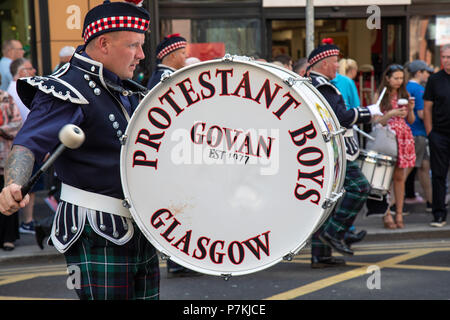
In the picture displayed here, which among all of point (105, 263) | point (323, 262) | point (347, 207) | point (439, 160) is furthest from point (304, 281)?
point (105, 263)

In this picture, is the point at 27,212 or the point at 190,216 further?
the point at 27,212

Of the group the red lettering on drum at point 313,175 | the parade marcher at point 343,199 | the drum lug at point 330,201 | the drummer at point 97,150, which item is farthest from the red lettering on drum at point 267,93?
the parade marcher at point 343,199

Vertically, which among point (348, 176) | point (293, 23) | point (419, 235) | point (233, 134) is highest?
point (293, 23)

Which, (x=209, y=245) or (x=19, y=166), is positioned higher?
(x=19, y=166)

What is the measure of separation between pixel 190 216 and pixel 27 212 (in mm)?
5686

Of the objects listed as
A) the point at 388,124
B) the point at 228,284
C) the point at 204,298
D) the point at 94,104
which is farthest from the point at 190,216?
the point at 388,124

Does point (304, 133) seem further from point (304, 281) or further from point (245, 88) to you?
point (304, 281)

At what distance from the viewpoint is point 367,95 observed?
11.7 metres

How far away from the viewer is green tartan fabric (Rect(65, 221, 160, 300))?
3070 millimetres

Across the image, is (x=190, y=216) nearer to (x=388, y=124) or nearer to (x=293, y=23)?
(x=388, y=124)

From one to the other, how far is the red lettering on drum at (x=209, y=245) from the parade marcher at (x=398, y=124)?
16.1ft

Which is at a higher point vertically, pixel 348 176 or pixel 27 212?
pixel 348 176

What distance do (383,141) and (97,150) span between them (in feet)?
16.9

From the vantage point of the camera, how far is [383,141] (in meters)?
7.75
